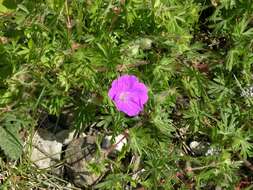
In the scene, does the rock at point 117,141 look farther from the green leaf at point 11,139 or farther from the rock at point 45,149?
the green leaf at point 11,139

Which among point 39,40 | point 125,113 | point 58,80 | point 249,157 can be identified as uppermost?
point 39,40

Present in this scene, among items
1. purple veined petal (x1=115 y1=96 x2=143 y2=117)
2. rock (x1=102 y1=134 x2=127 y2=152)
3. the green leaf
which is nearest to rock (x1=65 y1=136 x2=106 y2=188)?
rock (x1=102 y1=134 x2=127 y2=152)

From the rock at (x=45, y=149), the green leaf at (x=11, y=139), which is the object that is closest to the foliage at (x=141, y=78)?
the green leaf at (x=11, y=139)

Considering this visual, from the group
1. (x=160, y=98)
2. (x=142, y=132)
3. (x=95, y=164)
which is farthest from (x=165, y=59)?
(x=95, y=164)

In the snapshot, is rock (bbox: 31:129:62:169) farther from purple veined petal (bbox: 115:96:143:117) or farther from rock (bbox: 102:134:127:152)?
purple veined petal (bbox: 115:96:143:117)

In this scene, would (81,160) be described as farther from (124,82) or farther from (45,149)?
(124,82)

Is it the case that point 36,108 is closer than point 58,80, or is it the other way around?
point 58,80

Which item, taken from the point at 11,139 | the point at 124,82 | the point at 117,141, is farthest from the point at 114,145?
the point at 11,139

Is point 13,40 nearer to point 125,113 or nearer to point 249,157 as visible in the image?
point 125,113
